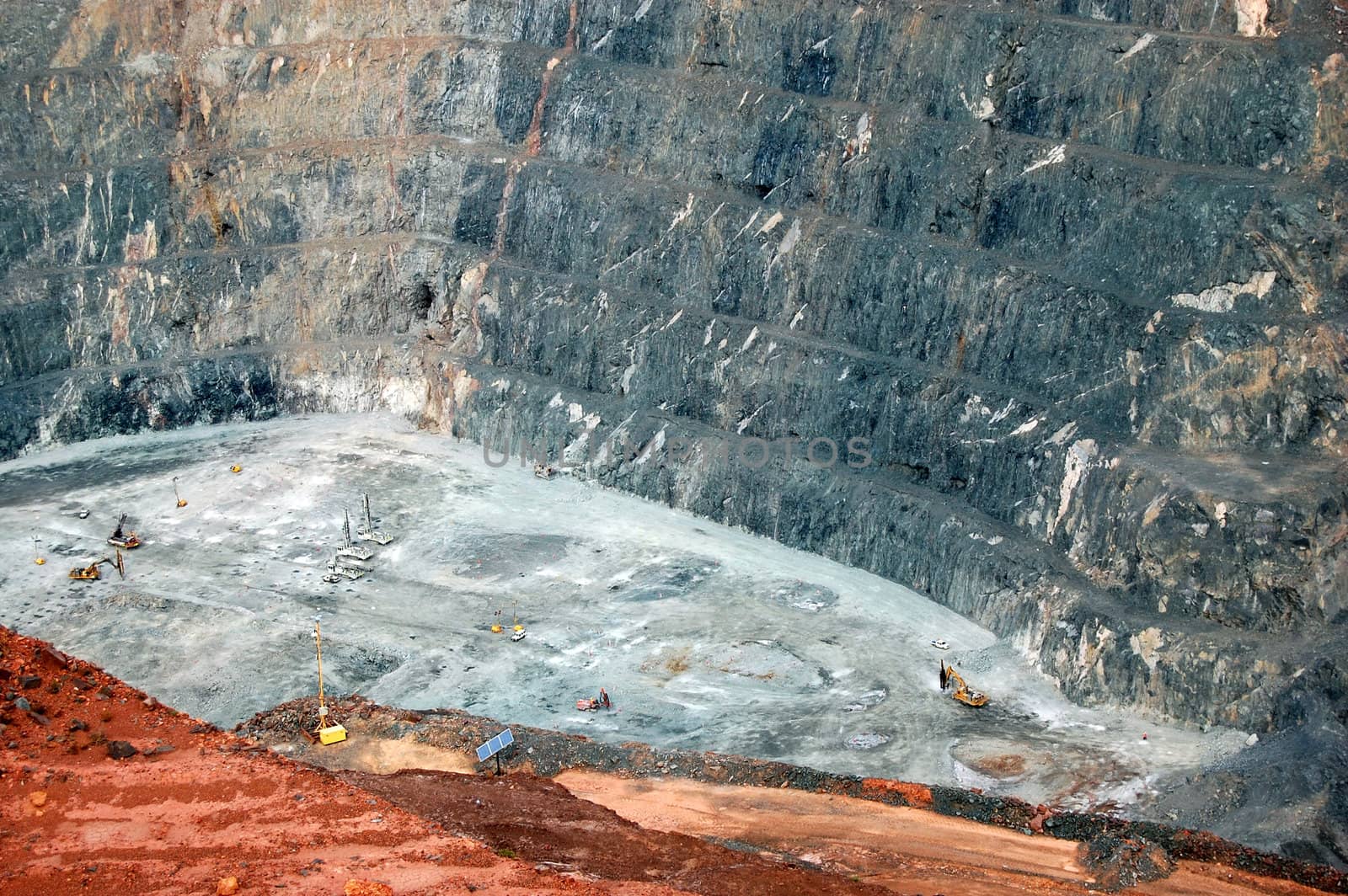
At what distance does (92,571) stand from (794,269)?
86.9 feet

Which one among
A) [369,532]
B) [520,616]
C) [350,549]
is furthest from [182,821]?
[369,532]

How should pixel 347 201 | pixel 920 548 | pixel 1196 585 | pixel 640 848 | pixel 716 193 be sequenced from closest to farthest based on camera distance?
pixel 640 848, pixel 1196 585, pixel 920 548, pixel 716 193, pixel 347 201

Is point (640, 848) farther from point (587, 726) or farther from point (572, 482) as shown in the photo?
point (572, 482)

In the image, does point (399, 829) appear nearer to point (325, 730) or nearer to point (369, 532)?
point (325, 730)

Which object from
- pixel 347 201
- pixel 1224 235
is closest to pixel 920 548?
pixel 1224 235

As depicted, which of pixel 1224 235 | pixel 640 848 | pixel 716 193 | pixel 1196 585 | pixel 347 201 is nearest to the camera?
pixel 640 848

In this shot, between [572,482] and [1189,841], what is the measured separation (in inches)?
1185

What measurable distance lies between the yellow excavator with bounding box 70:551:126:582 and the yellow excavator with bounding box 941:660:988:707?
27178 millimetres

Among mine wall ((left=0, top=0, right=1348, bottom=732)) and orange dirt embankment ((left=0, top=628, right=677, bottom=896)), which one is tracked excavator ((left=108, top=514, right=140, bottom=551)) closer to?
mine wall ((left=0, top=0, right=1348, bottom=732))

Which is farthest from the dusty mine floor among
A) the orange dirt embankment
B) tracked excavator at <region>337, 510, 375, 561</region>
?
tracked excavator at <region>337, 510, 375, 561</region>

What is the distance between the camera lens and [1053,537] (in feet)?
161

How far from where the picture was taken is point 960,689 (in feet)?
150

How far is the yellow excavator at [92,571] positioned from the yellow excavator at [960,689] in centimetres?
2718

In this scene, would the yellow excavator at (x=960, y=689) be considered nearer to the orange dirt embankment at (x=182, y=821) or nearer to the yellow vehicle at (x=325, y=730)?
the orange dirt embankment at (x=182, y=821)
